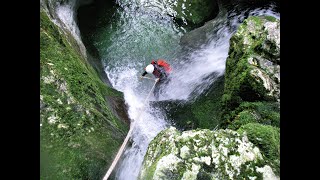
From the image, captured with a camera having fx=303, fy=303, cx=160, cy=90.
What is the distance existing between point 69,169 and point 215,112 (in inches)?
159

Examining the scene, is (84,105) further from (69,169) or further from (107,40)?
(107,40)

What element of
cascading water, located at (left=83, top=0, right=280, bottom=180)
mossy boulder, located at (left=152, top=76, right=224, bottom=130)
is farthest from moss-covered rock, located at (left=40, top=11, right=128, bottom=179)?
mossy boulder, located at (left=152, top=76, right=224, bottom=130)

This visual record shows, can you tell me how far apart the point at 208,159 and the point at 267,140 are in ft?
3.27

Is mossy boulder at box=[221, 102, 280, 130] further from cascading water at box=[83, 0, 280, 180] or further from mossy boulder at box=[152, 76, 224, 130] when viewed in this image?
cascading water at box=[83, 0, 280, 180]

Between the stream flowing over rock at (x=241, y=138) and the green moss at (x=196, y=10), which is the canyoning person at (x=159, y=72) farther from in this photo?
the green moss at (x=196, y=10)

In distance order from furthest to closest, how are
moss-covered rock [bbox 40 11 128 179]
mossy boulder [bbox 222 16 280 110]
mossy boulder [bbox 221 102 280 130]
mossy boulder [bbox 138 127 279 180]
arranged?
1. mossy boulder [bbox 222 16 280 110]
2. mossy boulder [bbox 221 102 280 130]
3. moss-covered rock [bbox 40 11 128 179]
4. mossy boulder [bbox 138 127 279 180]

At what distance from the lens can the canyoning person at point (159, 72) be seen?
29.1 feet

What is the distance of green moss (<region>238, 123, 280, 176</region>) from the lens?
4.50 metres

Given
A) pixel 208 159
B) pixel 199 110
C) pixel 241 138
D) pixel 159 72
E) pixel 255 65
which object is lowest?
pixel 199 110

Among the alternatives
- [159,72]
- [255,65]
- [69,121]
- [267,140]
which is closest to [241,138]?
[267,140]

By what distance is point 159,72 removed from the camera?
9062mm

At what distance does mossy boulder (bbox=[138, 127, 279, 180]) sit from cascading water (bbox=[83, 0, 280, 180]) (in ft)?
8.77

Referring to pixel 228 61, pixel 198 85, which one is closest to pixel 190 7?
pixel 198 85

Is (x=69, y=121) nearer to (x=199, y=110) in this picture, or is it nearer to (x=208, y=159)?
(x=208, y=159)
